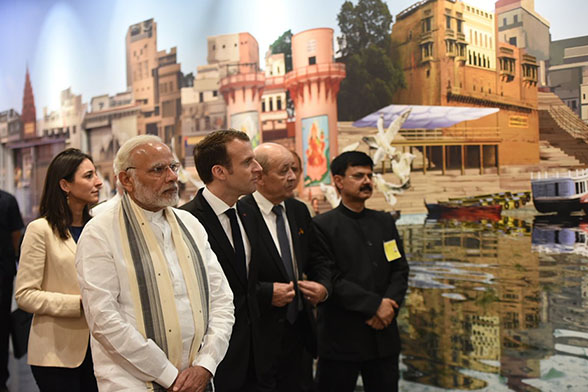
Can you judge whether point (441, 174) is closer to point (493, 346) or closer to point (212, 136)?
point (493, 346)

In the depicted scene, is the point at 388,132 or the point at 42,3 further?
the point at 42,3

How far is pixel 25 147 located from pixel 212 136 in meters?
6.01

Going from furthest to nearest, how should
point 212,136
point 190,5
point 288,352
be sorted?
point 190,5
point 288,352
point 212,136

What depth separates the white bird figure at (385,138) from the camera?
3.71m

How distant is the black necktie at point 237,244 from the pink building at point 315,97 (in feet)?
7.14

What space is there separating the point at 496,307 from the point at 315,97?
6.98 ft

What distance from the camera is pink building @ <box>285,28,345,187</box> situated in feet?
13.1

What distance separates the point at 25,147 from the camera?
696cm

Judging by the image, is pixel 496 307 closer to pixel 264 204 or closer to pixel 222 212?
pixel 264 204

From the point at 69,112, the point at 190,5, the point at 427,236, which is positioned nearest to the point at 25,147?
the point at 69,112

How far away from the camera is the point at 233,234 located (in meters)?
1.99

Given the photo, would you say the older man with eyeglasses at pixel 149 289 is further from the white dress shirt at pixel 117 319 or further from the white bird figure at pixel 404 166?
the white bird figure at pixel 404 166

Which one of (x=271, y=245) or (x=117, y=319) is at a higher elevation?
(x=271, y=245)

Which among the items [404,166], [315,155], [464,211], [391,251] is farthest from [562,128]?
[315,155]
